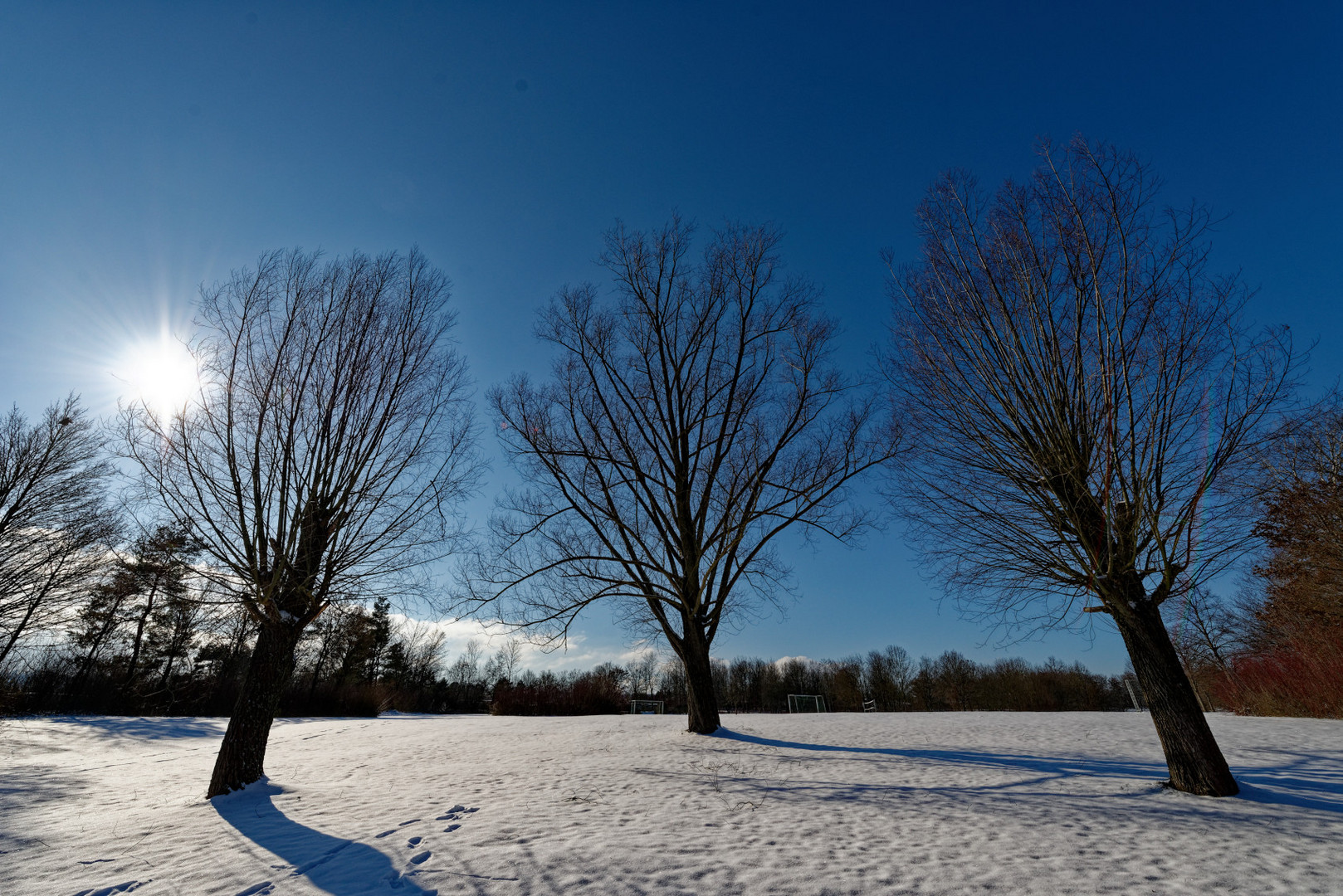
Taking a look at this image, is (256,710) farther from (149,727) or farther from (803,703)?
(803,703)

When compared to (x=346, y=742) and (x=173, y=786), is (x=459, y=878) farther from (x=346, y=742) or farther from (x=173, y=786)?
(x=346, y=742)

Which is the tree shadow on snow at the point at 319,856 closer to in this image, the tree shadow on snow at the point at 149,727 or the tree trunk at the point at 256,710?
the tree trunk at the point at 256,710

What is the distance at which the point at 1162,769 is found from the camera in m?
7.04

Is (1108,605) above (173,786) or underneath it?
above

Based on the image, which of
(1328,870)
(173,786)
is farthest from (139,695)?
(1328,870)

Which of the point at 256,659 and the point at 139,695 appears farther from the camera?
the point at 139,695

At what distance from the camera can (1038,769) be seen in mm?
7188

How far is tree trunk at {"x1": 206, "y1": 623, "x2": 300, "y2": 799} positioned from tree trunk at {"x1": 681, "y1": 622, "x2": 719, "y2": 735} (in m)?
6.82

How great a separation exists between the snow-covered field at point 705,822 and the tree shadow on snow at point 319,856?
0.03 m

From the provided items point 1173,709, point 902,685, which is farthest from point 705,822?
point 902,685

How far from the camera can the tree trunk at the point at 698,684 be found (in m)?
10.8

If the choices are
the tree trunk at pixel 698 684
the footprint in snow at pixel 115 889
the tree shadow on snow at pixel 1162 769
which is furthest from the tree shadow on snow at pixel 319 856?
the tree trunk at pixel 698 684

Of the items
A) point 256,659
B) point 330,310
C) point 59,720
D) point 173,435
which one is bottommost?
point 59,720

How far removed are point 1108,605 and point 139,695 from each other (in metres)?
34.9
